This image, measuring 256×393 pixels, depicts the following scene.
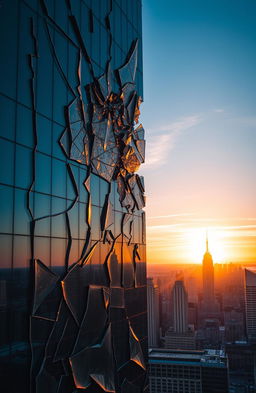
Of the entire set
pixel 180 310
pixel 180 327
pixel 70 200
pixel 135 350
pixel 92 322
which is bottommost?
pixel 180 327

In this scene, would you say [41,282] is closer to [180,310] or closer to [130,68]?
[130,68]

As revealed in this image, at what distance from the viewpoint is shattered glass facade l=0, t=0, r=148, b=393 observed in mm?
8656

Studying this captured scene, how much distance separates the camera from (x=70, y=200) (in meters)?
11.2

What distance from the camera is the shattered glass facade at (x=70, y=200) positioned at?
28.4ft

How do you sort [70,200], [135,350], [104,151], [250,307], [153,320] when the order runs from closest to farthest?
[70,200], [104,151], [135,350], [153,320], [250,307]

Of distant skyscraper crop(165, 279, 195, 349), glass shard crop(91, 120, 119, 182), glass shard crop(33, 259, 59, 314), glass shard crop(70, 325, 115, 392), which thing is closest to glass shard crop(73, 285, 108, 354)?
glass shard crop(70, 325, 115, 392)

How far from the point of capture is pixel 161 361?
231 ft

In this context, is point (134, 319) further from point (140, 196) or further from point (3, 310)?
point (3, 310)

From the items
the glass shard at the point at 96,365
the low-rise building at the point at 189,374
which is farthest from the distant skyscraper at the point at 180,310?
the glass shard at the point at 96,365

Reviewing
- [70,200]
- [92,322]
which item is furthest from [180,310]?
[70,200]

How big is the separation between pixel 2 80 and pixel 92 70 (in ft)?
16.5

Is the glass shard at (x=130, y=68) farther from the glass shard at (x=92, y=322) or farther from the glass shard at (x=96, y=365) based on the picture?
the glass shard at (x=96, y=365)

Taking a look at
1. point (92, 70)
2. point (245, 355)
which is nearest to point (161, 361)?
point (245, 355)

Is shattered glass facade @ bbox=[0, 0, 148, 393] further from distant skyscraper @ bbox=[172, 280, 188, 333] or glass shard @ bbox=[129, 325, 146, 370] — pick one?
distant skyscraper @ bbox=[172, 280, 188, 333]
